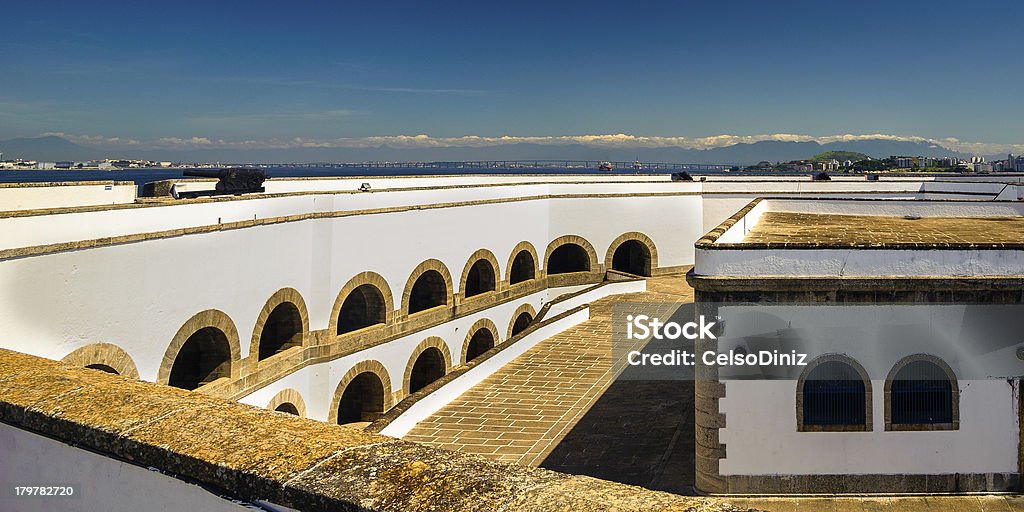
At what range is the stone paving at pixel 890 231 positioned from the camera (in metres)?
9.50

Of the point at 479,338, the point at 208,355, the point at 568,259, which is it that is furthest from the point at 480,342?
the point at 208,355

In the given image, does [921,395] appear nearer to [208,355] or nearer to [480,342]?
[208,355]

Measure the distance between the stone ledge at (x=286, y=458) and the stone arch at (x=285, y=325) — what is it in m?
10.5

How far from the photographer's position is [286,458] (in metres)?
2.14

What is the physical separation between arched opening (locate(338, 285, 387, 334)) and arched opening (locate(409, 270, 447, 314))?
1.88 meters

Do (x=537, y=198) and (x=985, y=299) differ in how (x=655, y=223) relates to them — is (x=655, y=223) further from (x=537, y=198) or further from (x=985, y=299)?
(x=985, y=299)

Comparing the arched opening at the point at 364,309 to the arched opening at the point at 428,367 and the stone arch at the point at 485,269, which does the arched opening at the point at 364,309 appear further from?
the stone arch at the point at 485,269

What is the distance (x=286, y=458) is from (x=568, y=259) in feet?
75.0

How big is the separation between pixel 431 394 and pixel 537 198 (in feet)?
37.3

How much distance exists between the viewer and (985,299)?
7.80m

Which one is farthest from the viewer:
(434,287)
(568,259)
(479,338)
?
(568,259)

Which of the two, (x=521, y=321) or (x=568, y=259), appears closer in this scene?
(x=521, y=321)

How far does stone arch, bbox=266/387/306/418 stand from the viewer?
12930 mm

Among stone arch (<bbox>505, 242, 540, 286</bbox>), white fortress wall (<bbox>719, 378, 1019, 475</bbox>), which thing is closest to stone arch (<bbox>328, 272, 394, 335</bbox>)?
stone arch (<bbox>505, 242, 540, 286</bbox>)
